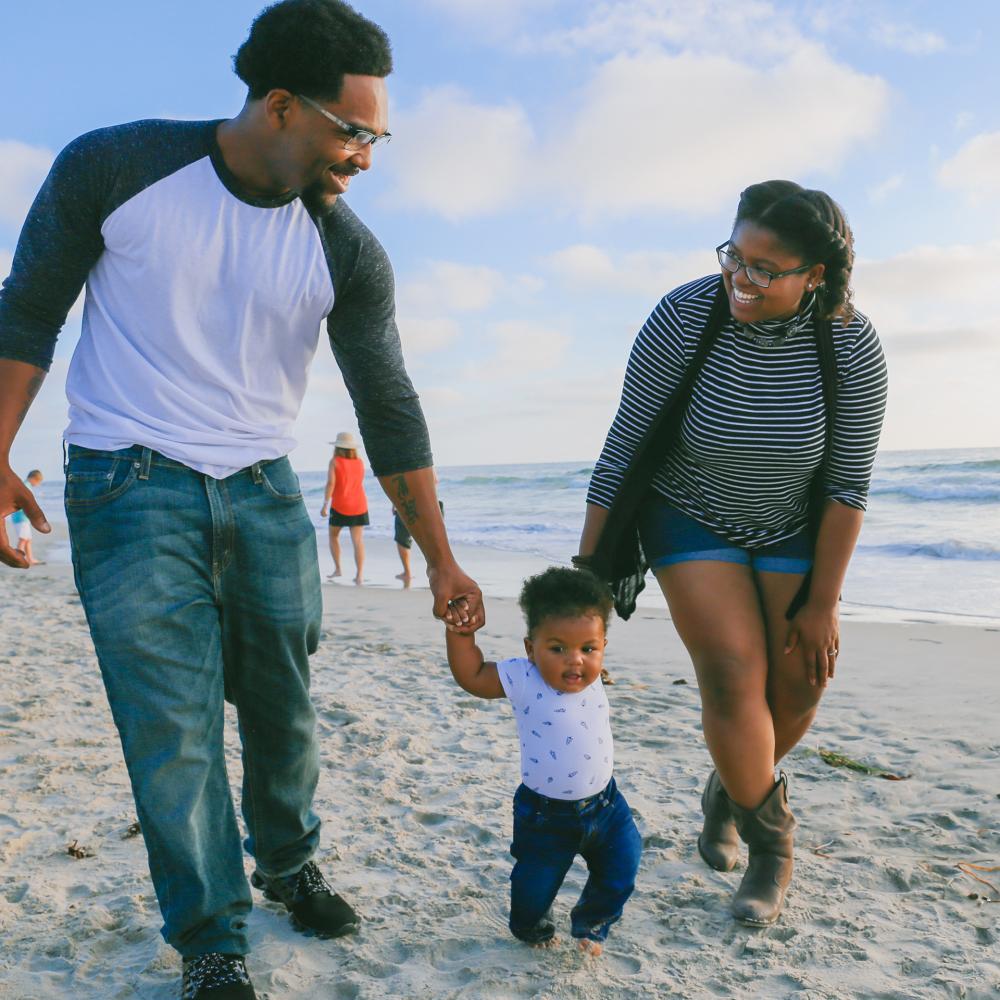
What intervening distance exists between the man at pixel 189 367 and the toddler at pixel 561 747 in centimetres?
70

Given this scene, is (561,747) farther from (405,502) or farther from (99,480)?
(99,480)

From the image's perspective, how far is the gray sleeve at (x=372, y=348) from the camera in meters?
2.58

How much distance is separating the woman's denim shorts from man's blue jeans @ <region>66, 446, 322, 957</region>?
119 centimetres

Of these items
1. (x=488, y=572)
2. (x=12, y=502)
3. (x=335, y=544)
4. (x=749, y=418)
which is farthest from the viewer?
(x=488, y=572)

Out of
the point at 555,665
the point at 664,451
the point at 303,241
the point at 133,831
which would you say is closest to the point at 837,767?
the point at 664,451

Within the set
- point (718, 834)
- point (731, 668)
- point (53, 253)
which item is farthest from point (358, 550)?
point (53, 253)

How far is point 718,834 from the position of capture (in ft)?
11.0

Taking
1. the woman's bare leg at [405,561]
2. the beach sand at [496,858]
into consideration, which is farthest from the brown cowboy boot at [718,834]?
the woman's bare leg at [405,561]

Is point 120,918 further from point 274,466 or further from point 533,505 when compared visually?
point 533,505

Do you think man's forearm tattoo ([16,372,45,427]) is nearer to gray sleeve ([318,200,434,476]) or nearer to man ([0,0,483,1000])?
man ([0,0,483,1000])

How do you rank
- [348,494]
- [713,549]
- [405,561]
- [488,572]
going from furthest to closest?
[488,572] → [348,494] → [405,561] → [713,549]

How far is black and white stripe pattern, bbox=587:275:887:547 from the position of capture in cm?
295

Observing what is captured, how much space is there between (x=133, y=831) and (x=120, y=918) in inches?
26.9

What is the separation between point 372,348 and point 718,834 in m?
2.01
